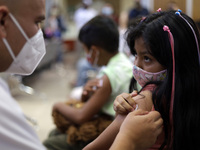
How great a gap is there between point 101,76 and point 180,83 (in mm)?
796

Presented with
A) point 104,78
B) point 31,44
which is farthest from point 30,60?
point 104,78

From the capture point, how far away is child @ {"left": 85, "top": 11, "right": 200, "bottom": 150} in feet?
2.85

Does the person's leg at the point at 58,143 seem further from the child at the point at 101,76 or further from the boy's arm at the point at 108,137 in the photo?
the boy's arm at the point at 108,137

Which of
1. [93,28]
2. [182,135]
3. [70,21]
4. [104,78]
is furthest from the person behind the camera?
[70,21]

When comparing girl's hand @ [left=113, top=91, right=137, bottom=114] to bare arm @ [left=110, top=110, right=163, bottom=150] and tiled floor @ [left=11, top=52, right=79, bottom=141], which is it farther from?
tiled floor @ [left=11, top=52, right=79, bottom=141]

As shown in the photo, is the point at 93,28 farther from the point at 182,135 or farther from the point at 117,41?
the point at 182,135

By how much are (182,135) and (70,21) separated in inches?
432

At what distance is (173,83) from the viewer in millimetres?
871

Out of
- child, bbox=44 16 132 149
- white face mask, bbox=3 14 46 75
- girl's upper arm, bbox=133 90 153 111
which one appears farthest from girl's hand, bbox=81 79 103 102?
girl's upper arm, bbox=133 90 153 111

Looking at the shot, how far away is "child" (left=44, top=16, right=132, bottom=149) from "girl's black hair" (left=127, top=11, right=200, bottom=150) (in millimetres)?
587

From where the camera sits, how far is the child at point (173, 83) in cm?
87

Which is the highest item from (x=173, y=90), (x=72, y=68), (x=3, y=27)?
(x=3, y=27)

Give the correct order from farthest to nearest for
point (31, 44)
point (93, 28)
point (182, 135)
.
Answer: point (93, 28)
point (31, 44)
point (182, 135)

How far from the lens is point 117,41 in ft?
5.85
